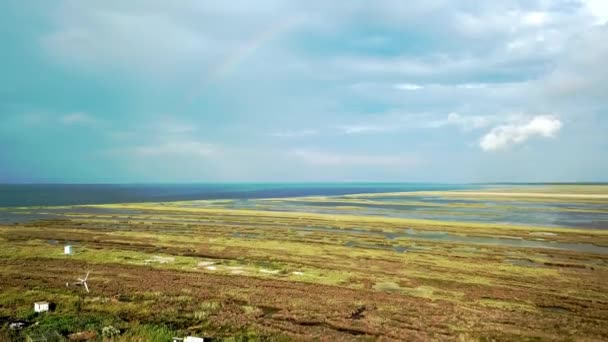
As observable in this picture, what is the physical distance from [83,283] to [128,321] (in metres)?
7.10

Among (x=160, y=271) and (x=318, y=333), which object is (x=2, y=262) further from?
(x=318, y=333)

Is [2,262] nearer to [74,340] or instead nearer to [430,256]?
[74,340]

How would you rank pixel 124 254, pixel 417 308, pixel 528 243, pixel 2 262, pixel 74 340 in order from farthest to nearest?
1. pixel 528 243
2. pixel 124 254
3. pixel 2 262
4. pixel 417 308
5. pixel 74 340

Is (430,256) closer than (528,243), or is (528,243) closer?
(430,256)

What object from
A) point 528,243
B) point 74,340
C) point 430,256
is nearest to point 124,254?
point 74,340

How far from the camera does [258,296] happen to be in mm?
19062

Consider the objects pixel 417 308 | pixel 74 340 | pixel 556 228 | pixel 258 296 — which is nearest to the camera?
pixel 74 340

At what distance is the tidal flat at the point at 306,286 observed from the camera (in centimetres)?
1499

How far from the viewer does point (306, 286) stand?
830 inches

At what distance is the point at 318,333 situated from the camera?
1456 cm

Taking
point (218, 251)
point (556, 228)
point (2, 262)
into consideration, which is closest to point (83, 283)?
point (2, 262)

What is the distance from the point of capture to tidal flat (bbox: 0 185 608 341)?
49.2 feet

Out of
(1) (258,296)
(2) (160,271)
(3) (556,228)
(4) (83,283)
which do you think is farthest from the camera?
(3) (556,228)

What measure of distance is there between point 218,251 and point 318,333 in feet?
61.0
